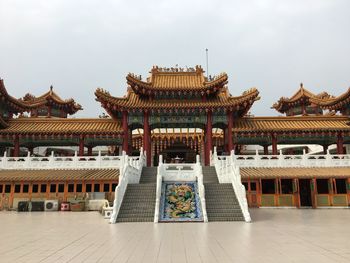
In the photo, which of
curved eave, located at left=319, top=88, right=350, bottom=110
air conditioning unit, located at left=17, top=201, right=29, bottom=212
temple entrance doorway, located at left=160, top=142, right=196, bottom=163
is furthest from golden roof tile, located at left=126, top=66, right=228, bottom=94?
air conditioning unit, located at left=17, top=201, right=29, bottom=212

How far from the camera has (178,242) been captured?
929 cm

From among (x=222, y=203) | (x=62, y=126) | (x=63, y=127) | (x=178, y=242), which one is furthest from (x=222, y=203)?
(x=62, y=126)

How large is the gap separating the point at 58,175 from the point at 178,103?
11.9m

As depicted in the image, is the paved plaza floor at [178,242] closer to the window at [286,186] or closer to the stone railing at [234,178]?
the stone railing at [234,178]

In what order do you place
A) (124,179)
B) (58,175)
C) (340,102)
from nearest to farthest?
(124,179), (58,175), (340,102)

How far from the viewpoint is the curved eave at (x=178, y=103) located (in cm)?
2686

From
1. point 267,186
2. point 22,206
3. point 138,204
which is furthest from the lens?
point 267,186

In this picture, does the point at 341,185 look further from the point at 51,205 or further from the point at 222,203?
the point at 51,205

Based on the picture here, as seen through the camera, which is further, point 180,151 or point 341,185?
point 180,151

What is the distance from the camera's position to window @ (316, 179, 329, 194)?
21.8m

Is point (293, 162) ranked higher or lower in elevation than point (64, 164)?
higher

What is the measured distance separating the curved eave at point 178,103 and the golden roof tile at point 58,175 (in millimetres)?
6518

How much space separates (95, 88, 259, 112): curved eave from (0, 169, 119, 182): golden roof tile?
6.52 metres

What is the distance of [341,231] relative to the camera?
1114 centimetres
